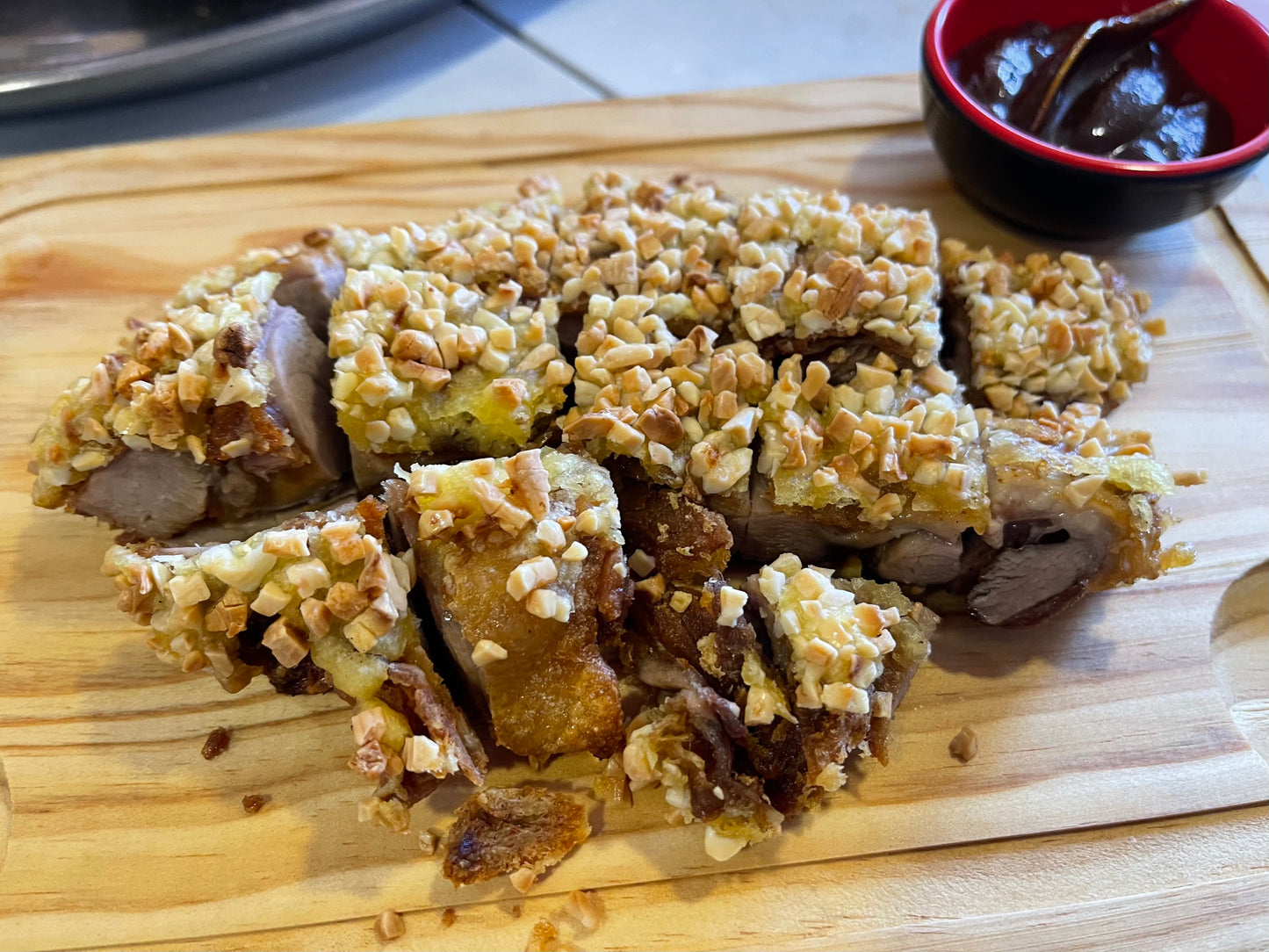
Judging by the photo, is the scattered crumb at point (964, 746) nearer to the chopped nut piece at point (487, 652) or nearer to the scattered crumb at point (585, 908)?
the scattered crumb at point (585, 908)

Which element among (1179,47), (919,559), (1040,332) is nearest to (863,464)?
(919,559)

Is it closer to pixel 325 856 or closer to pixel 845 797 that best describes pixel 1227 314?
pixel 845 797

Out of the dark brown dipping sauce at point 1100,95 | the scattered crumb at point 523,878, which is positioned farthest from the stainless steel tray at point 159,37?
the scattered crumb at point 523,878

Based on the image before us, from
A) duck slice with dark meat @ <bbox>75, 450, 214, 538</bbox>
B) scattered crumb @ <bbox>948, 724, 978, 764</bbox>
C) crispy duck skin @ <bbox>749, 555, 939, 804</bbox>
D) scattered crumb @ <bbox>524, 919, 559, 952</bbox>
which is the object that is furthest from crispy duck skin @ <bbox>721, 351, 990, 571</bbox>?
duck slice with dark meat @ <bbox>75, 450, 214, 538</bbox>

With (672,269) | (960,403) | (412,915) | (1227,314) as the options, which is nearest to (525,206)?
(672,269)

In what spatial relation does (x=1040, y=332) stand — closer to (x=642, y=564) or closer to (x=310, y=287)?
(x=642, y=564)

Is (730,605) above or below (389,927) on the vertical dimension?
above
